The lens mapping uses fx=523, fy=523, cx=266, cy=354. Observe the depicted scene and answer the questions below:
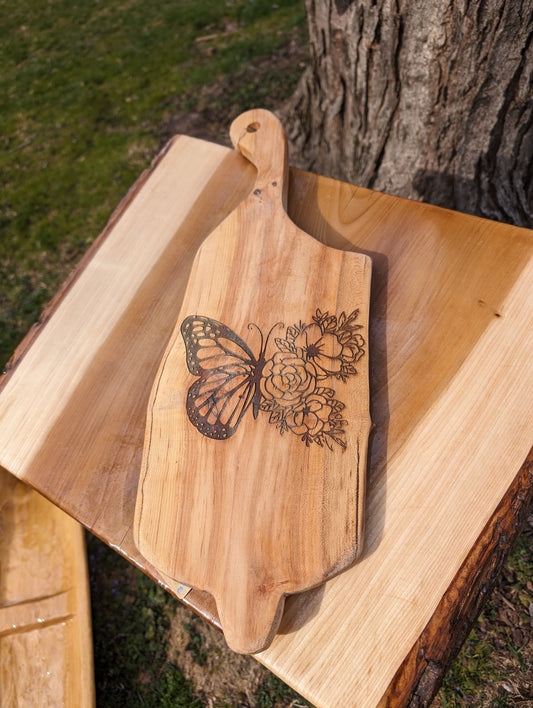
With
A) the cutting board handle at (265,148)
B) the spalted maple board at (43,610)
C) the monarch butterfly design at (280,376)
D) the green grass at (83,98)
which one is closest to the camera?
the monarch butterfly design at (280,376)

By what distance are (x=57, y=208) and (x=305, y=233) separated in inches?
105

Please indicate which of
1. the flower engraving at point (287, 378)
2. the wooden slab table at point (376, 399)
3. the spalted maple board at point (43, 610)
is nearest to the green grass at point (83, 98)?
the spalted maple board at point (43, 610)

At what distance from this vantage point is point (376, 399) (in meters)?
1.59

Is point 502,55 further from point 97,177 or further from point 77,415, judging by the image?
point 97,177

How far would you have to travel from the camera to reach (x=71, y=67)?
462cm

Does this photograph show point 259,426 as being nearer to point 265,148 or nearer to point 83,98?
point 265,148

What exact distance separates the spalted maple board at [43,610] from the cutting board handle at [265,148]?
1698 millimetres

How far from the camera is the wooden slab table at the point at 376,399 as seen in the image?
4.42 feet

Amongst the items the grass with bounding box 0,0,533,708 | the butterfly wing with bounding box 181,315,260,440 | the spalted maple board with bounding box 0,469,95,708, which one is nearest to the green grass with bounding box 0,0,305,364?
the grass with bounding box 0,0,533,708

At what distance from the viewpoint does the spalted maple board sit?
2125 mm

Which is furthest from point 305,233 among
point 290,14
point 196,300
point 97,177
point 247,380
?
point 290,14

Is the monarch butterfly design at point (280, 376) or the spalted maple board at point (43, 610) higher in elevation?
the monarch butterfly design at point (280, 376)

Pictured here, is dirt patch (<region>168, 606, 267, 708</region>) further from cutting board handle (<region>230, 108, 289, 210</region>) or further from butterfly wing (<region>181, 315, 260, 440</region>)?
cutting board handle (<region>230, 108, 289, 210</region>)

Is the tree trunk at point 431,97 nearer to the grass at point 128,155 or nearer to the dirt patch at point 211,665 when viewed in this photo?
the grass at point 128,155
